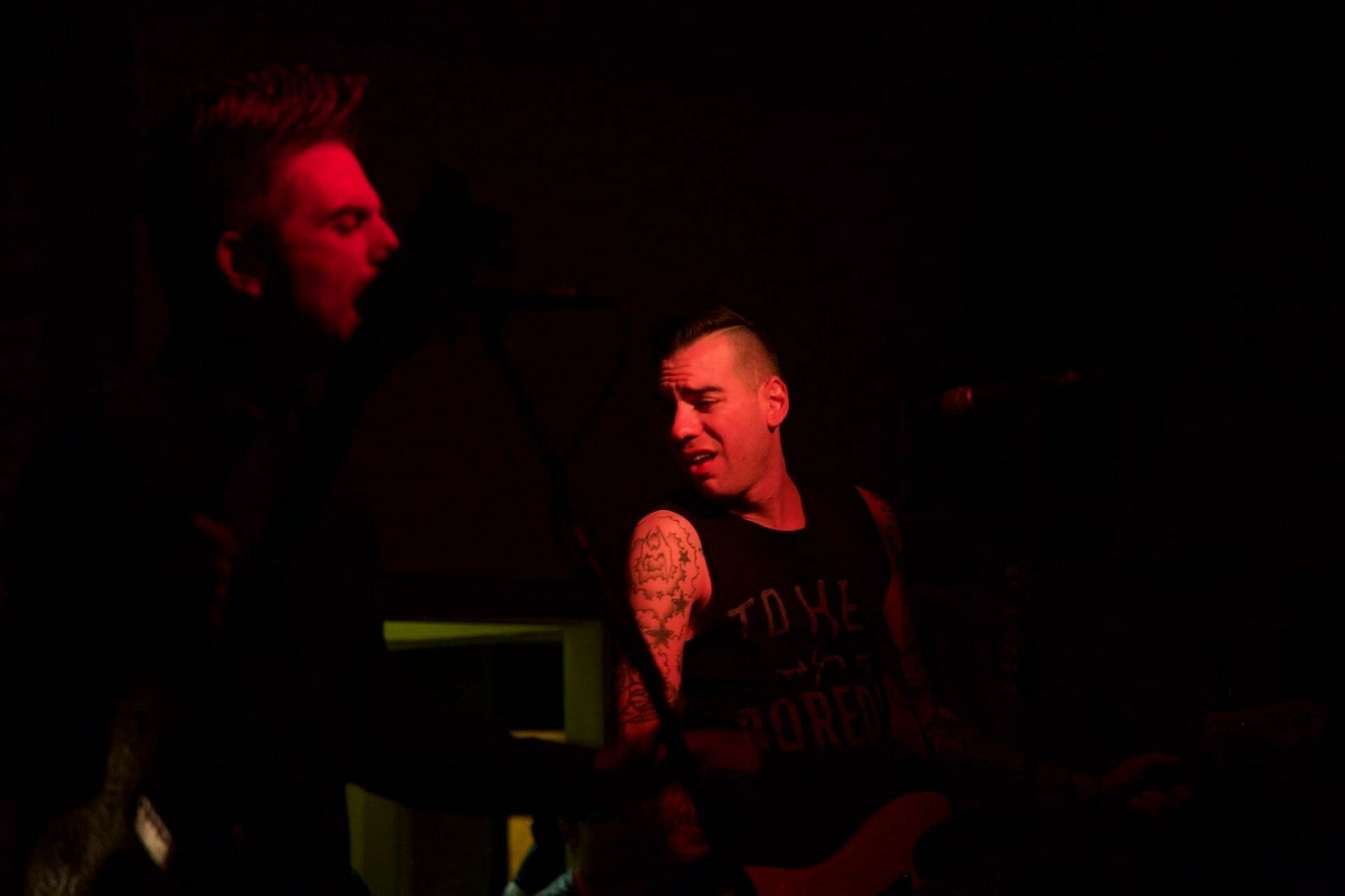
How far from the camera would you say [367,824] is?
12.6 feet

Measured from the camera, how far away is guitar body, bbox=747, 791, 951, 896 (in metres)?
2.42

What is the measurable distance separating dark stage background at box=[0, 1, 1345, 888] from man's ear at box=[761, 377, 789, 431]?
0.42m

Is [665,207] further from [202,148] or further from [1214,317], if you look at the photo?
[202,148]

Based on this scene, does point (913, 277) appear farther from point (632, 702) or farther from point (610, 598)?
point (610, 598)

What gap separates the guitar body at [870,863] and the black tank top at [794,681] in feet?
0.08

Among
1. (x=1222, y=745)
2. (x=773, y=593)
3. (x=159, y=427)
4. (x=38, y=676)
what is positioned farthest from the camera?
(x=773, y=593)

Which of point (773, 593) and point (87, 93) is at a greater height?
point (87, 93)

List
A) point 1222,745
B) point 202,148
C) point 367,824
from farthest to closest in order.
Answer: point 367,824, point 1222,745, point 202,148

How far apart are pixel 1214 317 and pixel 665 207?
179 centimetres

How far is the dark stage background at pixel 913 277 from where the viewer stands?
118 inches

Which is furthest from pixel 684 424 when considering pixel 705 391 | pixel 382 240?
pixel 382 240

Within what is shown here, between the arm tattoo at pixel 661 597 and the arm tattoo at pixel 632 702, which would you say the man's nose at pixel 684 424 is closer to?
the arm tattoo at pixel 661 597

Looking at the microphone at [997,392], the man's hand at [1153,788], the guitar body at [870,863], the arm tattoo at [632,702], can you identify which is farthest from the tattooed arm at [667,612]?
the man's hand at [1153,788]

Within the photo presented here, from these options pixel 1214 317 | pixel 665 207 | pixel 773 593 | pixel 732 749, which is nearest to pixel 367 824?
pixel 773 593
